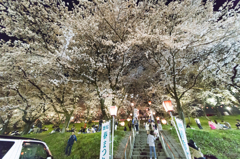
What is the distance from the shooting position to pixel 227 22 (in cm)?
802

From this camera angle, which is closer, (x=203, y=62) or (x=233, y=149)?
(x=233, y=149)

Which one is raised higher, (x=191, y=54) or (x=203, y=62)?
(x=191, y=54)

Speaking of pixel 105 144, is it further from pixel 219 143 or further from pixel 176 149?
pixel 219 143

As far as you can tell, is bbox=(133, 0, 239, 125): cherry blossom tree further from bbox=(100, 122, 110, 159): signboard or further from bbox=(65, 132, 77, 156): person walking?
bbox=(65, 132, 77, 156): person walking

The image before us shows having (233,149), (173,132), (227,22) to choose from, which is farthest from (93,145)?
(227,22)

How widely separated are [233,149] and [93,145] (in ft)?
36.0

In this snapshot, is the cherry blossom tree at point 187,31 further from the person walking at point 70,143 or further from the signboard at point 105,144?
the person walking at point 70,143

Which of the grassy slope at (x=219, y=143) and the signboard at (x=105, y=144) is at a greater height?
the signboard at (x=105, y=144)

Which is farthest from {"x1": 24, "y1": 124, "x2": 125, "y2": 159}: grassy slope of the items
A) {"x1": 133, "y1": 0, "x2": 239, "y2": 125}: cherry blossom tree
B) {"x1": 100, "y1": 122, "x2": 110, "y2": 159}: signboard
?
{"x1": 133, "y1": 0, "x2": 239, "y2": 125}: cherry blossom tree

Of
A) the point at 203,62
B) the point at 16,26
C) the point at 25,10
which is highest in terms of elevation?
the point at 25,10

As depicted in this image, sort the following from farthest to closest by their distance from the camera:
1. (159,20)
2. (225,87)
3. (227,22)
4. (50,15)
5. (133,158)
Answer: (225,87)
(159,20)
(50,15)
(227,22)
(133,158)

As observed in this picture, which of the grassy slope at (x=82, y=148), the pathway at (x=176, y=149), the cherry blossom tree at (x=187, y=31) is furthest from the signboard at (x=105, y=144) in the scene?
the cherry blossom tree at (x=187, y=31)

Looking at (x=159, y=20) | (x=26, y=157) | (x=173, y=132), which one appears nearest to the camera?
(x=26, y=157)

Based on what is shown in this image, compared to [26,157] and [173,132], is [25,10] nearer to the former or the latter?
[26,157]
